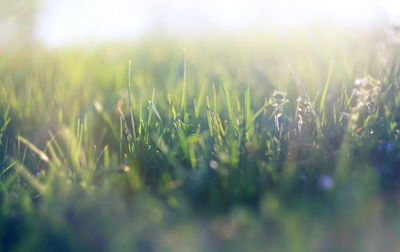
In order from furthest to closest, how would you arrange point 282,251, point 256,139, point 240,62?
point 240,62 → point 256,139 → point 282,251

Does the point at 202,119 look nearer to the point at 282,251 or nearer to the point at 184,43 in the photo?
the point at 282,251

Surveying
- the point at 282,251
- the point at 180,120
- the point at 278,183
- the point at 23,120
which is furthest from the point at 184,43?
the point at 282,251

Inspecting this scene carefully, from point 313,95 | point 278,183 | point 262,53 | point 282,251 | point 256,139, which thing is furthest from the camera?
point 262,53

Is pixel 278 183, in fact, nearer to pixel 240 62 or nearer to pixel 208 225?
pixel 208 225

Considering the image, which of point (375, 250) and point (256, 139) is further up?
point (256, 139)

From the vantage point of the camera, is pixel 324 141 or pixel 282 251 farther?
pixel 324 141

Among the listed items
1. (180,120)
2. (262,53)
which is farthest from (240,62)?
(180,120)
